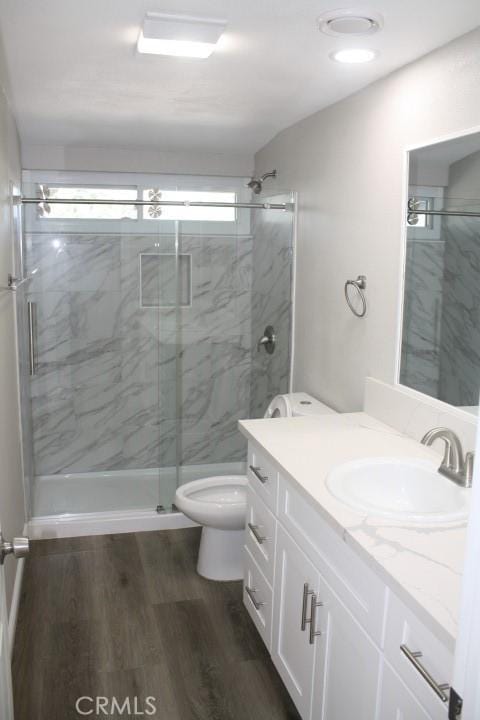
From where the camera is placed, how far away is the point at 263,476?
2.38m

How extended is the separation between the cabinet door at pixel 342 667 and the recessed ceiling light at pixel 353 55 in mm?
1717

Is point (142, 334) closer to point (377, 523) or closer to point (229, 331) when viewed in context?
point (229, 331)

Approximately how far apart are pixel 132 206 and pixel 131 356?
3.01ft

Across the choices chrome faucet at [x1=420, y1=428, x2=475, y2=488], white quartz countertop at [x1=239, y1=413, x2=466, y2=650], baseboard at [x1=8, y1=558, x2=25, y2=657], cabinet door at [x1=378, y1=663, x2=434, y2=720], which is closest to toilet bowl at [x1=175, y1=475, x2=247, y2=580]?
white quartz countertop at [x1=239, y1=413, x2=466, y2=650]

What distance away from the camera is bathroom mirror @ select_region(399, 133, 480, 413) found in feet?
6.80

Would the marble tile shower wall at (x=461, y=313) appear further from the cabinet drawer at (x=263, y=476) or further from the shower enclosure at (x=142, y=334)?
the shower enclosure at (x=142, y=334)

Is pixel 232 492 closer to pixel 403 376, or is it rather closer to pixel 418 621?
pixel 403 376

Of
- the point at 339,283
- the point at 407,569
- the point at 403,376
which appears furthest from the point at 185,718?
the point at 339,283

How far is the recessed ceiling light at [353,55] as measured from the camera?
221 centimetres

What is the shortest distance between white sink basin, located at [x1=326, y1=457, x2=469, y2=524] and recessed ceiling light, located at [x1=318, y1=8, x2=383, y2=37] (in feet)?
4.37

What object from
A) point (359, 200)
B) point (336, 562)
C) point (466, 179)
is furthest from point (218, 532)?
point (466, 179)

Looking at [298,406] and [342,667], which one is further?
[298,406]

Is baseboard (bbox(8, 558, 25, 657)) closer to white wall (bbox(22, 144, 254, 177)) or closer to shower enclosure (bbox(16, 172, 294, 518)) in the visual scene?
shower enclosure (bbox(16, 172, 294, 518))

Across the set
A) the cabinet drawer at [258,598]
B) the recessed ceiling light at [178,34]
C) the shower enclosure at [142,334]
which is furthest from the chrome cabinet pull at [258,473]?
the recessed ceiling light at [178,34]
